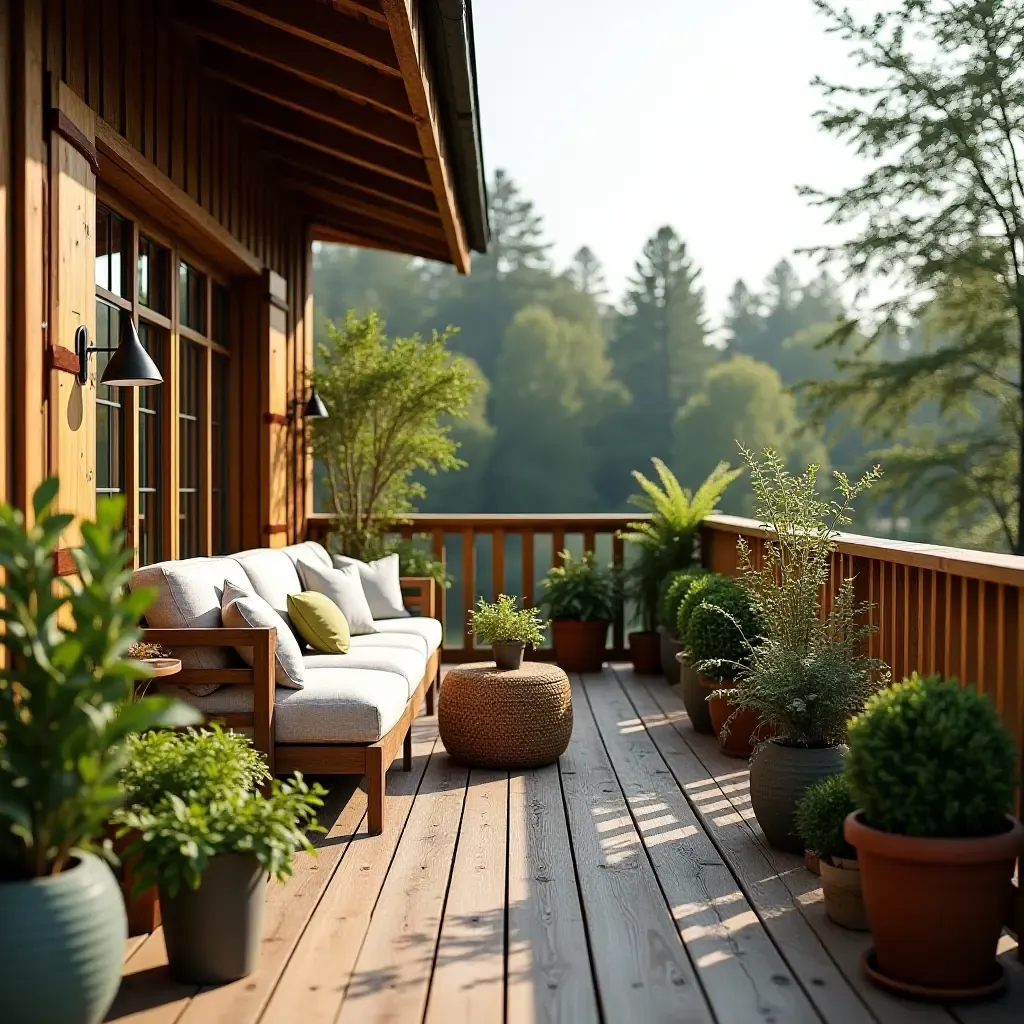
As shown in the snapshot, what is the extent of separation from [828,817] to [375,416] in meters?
4.91

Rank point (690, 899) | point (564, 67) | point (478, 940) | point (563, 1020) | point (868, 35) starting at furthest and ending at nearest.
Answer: point (564, 67) < point (868, 35) < point (690, 899) < point (478, 940) < point (563, 1020)

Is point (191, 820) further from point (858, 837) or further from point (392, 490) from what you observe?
point (392, 490)

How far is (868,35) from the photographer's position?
53.8 feet

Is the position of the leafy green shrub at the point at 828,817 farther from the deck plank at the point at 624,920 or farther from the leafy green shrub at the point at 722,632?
the leafy green shrub at the point at 722,632

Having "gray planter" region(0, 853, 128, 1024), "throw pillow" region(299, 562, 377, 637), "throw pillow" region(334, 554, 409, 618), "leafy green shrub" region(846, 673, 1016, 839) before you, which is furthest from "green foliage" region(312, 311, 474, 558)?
"gray planter" region(0, 853, 128, 1024)

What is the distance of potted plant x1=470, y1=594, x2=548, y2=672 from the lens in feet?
17.0

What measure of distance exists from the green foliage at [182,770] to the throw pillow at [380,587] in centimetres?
320

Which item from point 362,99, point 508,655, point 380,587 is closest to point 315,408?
point 380,587

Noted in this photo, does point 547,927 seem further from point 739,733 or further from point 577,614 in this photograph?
point 577,614

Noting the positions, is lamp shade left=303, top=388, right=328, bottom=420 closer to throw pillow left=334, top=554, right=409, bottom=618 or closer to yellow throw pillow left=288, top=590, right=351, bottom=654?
throw pillow left=334, top=554, right=409, bottom=618

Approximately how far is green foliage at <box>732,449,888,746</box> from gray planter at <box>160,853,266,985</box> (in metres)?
1.77

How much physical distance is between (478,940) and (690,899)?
0.65m

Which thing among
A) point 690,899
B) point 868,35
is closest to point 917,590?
point 690,899

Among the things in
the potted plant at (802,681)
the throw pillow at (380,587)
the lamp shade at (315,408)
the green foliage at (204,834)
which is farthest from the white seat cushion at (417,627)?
the green foliage at (204,834)
